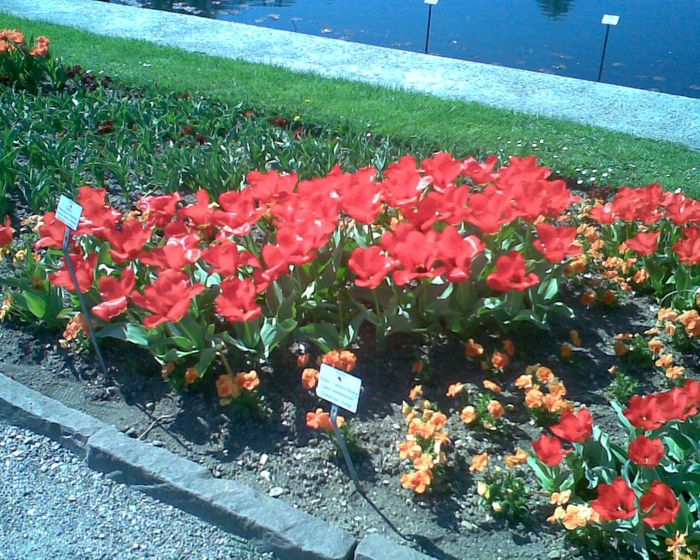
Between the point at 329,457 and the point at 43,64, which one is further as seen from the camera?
the point at 43,64

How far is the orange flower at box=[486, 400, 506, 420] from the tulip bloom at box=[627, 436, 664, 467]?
1.94 feet

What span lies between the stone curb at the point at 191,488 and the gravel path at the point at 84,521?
42mm

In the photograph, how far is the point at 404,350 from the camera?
3238mm

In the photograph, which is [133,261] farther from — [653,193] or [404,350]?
[653,193]

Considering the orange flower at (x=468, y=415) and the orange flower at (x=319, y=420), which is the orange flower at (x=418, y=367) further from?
the orange flower at (x=319, y=420)

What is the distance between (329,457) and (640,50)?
992cm

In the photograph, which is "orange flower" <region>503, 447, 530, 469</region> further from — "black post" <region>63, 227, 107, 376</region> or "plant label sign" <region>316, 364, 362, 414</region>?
"black post" <region>63, 227, 107, 376</region>

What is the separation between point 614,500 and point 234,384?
131cm

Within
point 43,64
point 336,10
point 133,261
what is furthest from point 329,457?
point 336,10

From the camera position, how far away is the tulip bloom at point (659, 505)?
2145mm

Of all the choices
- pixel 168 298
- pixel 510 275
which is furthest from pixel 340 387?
pixel 510 275

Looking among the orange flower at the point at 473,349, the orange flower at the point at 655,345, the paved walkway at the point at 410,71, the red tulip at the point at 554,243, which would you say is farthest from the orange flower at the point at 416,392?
the paved walkway at the point at 410,71

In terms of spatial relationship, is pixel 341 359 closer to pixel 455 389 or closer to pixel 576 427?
pixel 455 389

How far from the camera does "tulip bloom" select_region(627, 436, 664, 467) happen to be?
7.36ft
